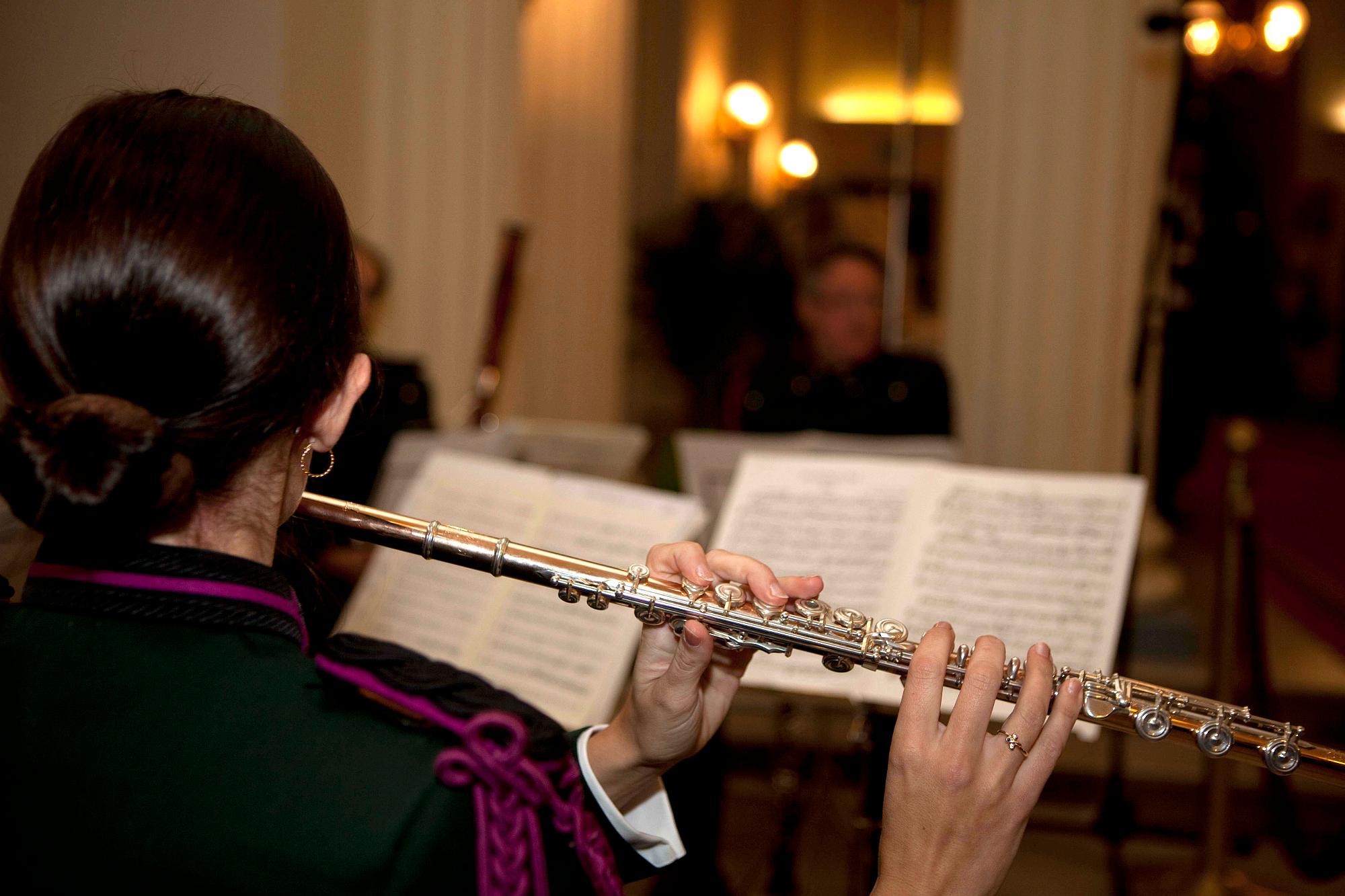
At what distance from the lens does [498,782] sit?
2.37 ft

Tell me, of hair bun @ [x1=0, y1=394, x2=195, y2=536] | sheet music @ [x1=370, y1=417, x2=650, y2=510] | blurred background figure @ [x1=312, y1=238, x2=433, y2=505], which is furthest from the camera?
blurred background figure @ [x1=312, y1=238, x2=433, y2=505]

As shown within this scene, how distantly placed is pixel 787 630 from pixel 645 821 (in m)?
0.27

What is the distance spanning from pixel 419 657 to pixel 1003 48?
4.08 metres

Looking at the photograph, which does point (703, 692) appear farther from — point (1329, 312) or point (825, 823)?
point (1329, 312)

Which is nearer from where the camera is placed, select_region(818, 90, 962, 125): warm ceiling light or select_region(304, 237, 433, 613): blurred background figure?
select_region(304, 237, 433, 613): blurred background figure

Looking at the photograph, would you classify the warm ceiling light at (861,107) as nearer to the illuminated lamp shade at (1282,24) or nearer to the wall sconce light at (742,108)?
the wall sconce light at (742,108)

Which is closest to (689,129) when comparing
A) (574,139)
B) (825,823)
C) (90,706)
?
(574,139)

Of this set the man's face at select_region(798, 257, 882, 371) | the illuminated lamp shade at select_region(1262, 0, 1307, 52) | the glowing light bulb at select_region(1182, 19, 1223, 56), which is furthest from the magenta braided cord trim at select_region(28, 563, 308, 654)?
the illuminated lamp shade at select_region(1262, 0, 1307, 52)

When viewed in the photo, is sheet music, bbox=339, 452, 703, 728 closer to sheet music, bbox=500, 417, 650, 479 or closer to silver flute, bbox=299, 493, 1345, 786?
silver flute, bbox=299, 493, 1345, 786

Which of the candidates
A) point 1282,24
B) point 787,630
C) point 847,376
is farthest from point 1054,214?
point 787,630

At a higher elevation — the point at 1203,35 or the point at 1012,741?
the point at 1203,35

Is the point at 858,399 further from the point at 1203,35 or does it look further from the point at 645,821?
the point at 645,821

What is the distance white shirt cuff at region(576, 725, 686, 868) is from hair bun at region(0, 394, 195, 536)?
55cm

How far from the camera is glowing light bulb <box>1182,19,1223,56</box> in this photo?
3084mm
